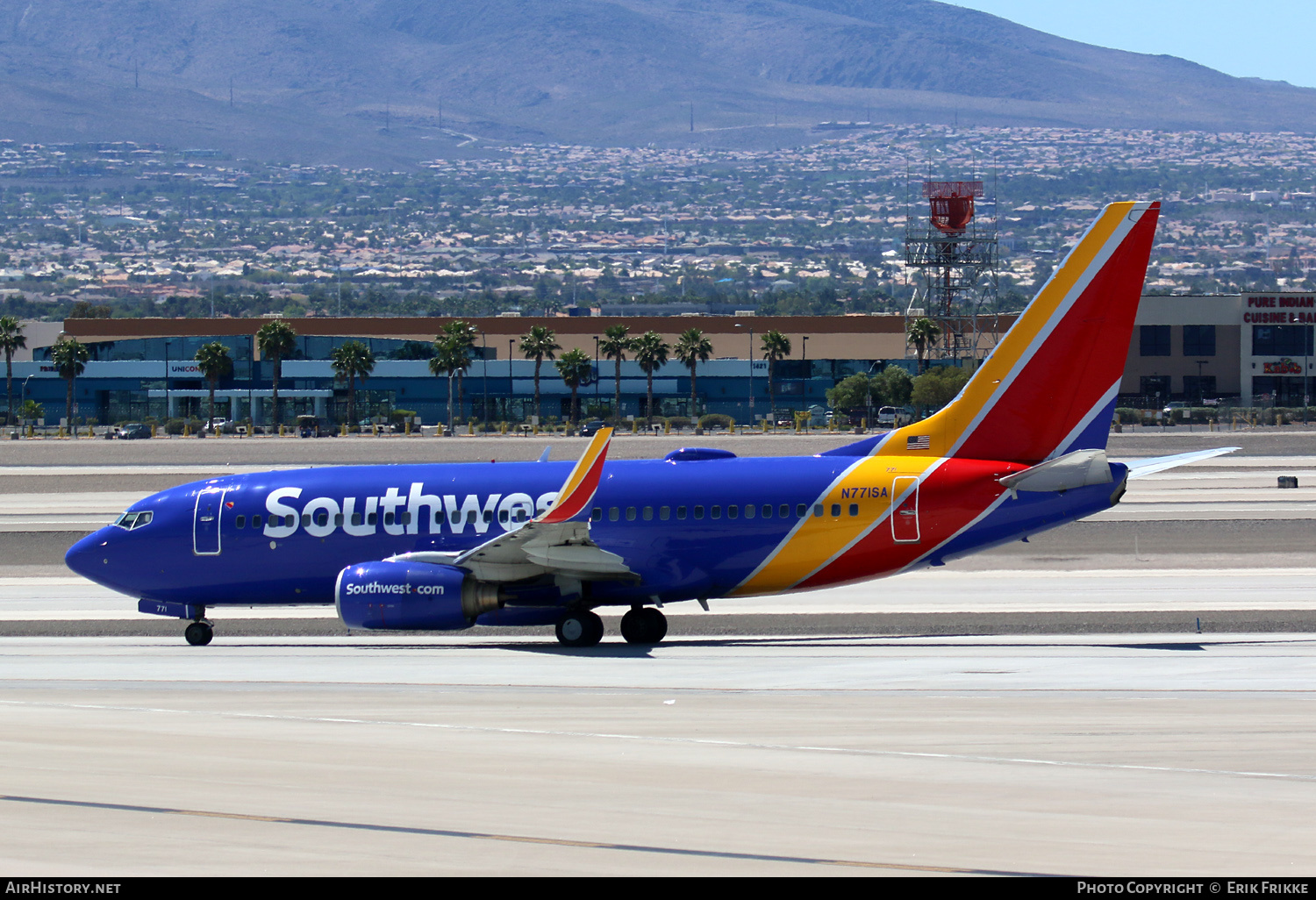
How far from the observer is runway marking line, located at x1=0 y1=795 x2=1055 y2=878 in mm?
12359

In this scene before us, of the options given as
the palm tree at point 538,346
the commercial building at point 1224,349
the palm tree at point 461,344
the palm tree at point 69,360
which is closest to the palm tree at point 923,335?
the commercial building at point 1224,349

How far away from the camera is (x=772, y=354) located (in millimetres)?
125750

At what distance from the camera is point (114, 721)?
1922 cm

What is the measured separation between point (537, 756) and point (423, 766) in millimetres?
1283

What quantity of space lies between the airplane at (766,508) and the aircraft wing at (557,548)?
0.03 meters

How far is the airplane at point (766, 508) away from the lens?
82.9 feet

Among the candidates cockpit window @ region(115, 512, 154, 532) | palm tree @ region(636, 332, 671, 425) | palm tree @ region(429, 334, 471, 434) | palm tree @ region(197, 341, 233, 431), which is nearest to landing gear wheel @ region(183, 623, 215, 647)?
cockpit window @ region(115, 512, 154, 532)

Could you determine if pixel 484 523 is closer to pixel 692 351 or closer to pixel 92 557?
pixel 92 557

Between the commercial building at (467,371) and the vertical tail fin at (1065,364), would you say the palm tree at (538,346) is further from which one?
the vertical tail fin at (1065,364)

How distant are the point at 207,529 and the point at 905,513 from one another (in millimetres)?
12825

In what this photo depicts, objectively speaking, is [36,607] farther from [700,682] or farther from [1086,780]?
[1086,780]

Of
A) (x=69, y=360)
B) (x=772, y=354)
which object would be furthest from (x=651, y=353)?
(x=69, y=360)

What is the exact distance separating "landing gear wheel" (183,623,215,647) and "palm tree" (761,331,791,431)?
315 ft

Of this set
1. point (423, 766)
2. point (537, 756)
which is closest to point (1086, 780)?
point (537, 756)
